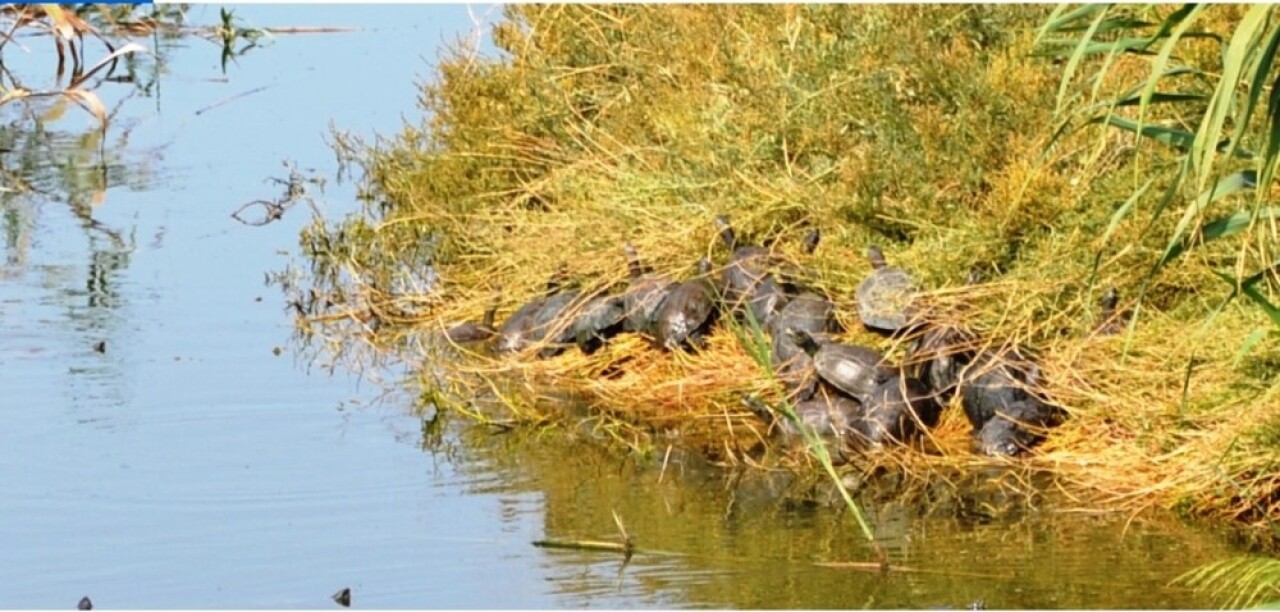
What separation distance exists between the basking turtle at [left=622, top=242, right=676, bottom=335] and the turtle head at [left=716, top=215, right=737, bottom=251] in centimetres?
37

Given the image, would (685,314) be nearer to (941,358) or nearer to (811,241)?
(811,241)

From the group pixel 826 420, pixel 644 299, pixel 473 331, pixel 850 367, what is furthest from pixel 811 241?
pixel 473 331

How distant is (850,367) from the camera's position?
415 inches

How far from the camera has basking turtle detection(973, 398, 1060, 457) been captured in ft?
32.9

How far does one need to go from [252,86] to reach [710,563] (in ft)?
42.6

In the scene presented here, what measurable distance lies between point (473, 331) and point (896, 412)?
339 cm

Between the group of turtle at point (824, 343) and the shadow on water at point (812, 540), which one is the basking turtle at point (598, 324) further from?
the shadow on water at point (812, 540)

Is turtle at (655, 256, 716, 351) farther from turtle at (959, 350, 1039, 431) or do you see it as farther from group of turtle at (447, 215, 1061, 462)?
turtle at (959, 350, 1039, 431)

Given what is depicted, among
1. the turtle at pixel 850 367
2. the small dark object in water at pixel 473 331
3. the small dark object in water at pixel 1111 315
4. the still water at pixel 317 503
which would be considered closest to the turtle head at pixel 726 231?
the turtle at pixel 850 367

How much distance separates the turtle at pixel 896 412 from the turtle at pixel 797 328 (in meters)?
0.48

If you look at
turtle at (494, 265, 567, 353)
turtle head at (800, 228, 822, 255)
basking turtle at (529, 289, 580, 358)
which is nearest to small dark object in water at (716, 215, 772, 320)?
turtle head at (800, 228, 822, 255)

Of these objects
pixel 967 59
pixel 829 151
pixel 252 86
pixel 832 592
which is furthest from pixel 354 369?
pixel 252 86

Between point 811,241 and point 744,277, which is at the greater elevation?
point 811,241

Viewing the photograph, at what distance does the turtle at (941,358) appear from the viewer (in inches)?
413
